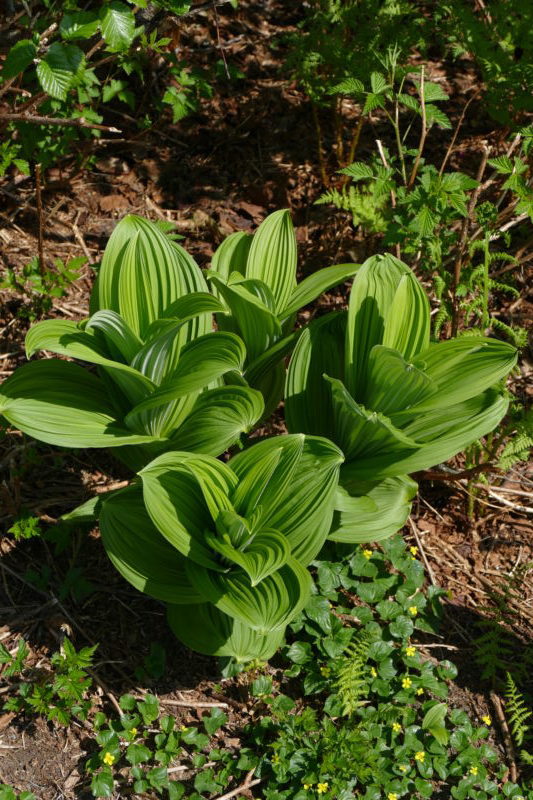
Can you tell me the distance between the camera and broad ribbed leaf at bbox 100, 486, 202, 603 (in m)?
2.40

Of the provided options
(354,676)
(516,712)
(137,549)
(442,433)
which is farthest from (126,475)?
(516,712)

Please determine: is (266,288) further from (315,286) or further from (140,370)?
(140,370)

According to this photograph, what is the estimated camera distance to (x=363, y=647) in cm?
276

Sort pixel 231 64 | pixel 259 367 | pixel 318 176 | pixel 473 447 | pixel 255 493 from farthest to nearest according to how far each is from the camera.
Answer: pixel 231 64
pixel 318 176
pixel 473 447
pixel 259 367
pixel 255 493

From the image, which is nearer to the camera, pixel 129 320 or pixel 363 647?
pixel 129 320

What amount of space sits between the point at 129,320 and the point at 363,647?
4.57 feet

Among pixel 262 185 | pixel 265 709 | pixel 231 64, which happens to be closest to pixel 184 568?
pixel 265 709

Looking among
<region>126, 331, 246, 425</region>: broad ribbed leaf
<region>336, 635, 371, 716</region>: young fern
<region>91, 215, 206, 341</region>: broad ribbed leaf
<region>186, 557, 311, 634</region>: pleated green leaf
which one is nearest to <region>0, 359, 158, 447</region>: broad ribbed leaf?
<region>126, 331, 246, 425</region>: broad ribbed leaf

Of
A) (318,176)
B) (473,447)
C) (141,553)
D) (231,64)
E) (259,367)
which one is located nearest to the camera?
(141,553)

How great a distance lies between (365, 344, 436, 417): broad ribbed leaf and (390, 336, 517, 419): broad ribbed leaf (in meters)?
0.04

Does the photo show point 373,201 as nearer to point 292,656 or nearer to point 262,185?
point 262,185

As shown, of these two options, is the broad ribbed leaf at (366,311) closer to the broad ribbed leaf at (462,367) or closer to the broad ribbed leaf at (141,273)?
the broad ribbed leaf at (462,367)

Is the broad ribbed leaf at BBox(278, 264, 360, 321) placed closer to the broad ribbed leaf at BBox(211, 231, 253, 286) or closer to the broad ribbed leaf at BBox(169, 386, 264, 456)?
the broad ribbed leaf at BBox(211, 231, 253, 286)

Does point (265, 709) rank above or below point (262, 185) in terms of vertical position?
below
